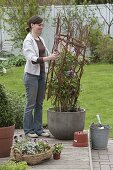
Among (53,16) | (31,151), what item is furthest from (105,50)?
(31,151)

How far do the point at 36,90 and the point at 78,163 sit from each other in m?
1.43

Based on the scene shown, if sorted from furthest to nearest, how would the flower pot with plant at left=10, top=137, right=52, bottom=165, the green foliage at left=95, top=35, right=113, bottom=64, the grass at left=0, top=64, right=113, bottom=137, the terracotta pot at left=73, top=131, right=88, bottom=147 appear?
the green foliage at left=95, top=35, right=113, bottom=64 < the grass at left=0, top=64, right=113, bottom=137 < the terracotta pot at left=73, top=131, right=88, bottom=147 < the flower pot with plant at left=10, top=137, right=52, bottom=165

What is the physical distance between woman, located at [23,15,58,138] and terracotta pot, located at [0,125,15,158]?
0.92 metres

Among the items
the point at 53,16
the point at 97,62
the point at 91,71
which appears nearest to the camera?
the point at 91,71

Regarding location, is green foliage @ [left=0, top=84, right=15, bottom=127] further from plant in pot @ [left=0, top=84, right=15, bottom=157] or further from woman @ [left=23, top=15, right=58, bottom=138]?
woman @ [left=23, top=15, right=58, bottom=138]

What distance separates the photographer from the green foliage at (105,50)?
1643 cm

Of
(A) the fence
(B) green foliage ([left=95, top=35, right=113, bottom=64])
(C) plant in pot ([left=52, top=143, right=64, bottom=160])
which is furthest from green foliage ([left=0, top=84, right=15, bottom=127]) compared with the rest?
(A) the fence

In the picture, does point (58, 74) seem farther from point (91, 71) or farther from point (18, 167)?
point (91, 71)

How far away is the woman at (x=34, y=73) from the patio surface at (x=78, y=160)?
34cm

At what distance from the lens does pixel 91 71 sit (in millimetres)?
15000

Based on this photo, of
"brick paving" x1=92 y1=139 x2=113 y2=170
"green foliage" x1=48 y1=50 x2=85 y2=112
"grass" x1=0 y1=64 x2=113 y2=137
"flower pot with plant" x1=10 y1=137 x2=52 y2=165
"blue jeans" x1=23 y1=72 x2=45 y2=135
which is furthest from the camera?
"grass" x1=0 y1=64 x2=113 y2=137

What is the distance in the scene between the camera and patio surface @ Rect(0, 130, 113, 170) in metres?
5.61

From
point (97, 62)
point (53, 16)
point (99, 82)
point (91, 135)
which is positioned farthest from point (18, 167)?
point (53, 16)

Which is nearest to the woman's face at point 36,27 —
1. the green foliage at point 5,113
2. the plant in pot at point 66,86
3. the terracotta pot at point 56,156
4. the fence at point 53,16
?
the plant in pot at point 66,86
